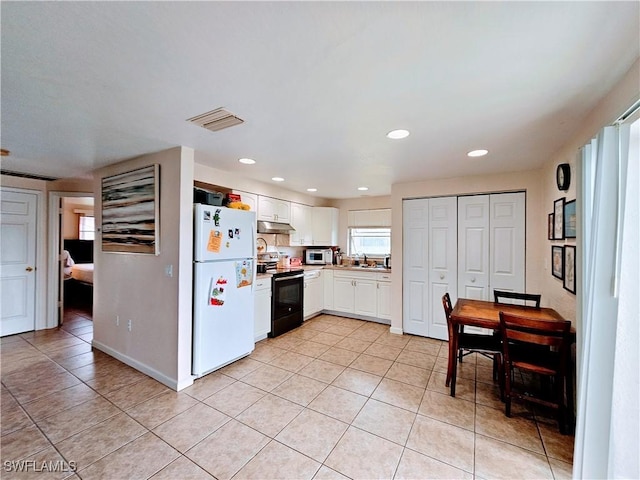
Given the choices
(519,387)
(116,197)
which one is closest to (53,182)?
(116,197)

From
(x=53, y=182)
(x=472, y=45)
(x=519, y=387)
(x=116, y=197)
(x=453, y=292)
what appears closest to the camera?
(x=472, y=45)

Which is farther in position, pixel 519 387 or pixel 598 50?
pixel 519 387

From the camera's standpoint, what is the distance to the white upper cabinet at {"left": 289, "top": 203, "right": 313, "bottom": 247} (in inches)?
197

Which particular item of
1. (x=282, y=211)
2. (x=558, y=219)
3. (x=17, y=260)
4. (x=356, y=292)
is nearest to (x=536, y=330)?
(x=558, y=219)

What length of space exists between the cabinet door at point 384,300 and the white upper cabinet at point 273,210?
198 centimetres

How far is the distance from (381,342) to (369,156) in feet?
8.24

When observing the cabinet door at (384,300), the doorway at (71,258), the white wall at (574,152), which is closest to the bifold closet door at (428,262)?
the cabinet door at (384,300)

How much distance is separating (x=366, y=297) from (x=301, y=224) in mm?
1775

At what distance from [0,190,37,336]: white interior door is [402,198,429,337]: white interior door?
5.59 m

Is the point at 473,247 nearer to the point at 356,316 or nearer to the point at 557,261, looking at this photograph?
the point at 557,261

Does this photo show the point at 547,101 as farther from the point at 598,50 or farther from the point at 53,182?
the point at 53,182

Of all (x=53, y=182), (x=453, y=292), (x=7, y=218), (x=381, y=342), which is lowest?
(x=381, y=342)

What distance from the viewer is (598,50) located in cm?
125

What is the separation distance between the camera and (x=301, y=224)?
518cm
